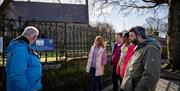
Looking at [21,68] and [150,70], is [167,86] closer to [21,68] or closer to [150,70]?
[150,70]

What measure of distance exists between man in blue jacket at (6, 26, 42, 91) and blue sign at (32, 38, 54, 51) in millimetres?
4767

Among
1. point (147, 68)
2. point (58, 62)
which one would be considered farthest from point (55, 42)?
point (147, 68)

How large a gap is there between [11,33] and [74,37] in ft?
10.9

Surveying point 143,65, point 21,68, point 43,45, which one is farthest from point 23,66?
point 43,45

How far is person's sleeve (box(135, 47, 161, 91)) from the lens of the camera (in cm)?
542

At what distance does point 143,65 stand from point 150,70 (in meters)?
0.29

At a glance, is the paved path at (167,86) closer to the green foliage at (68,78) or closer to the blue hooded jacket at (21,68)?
the green foliage at (68,78)

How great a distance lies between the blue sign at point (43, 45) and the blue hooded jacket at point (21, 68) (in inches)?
189

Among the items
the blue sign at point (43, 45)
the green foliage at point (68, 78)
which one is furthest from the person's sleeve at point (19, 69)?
the blue sign at point (43, 45)

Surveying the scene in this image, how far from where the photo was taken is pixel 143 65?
18.8 ft

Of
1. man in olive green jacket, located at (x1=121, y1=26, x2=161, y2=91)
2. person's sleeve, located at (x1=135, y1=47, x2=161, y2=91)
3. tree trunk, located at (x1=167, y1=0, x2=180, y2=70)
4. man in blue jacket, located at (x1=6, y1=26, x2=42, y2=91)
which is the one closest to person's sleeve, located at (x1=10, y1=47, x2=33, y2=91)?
man in blue jacket, located at (x1=6, y1=26, x2=42, y2=91)

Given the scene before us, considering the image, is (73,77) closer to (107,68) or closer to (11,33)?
(11,33)

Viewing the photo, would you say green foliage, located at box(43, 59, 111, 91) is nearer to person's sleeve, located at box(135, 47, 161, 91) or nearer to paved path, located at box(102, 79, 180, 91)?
paved path, located at box(102, 79, 180, 91)

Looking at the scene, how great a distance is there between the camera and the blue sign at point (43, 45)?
10.8 metres
